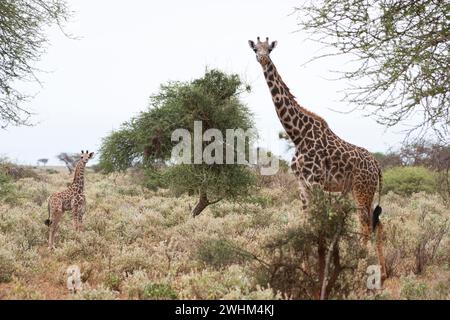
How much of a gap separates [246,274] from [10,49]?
33.2ft

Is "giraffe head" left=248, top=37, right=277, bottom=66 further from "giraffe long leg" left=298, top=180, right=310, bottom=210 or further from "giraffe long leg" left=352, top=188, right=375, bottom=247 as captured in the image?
"giraffe long leg" left=352, top=188, right=375, bottom=247

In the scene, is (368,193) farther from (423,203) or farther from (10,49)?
(423,203)

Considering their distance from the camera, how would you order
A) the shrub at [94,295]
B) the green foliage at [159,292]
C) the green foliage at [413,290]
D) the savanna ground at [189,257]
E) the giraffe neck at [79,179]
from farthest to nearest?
the giraffe neck at [79,179], the green foliage at [413,290], the green foliage at [159,292], the savanna ground at [189,257], the shrub at [94,295]

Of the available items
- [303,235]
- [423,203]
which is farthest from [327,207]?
[423,203]

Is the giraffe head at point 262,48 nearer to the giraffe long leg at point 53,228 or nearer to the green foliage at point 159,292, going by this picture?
the green foliage at point 159,292

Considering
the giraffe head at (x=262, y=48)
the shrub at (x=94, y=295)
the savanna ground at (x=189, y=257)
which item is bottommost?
the shrub at (x=94, y=295)

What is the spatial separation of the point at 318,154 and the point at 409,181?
79.1ft

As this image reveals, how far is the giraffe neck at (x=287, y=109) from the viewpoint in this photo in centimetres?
1091

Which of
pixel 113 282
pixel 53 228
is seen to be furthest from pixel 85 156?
pixel 113 282

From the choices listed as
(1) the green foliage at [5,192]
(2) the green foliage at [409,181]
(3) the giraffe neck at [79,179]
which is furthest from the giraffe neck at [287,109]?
(2) the green foliage at [409,181]

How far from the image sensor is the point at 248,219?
1759cm

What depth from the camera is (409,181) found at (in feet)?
109

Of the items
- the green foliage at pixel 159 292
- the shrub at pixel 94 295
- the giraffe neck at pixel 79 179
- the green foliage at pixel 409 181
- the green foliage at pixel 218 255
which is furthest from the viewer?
the green foliage at pixel 409 181

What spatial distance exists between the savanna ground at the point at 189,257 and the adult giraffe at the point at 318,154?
2.11 feet
